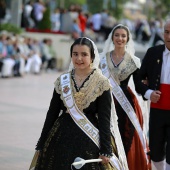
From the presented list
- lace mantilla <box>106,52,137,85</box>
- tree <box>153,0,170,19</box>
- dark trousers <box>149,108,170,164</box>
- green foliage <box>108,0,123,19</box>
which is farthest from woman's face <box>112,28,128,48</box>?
green foliage <box>108,0,123,19</box>

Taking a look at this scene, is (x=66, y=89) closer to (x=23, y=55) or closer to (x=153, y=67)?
(x=153, y=67)

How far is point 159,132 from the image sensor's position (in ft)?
19.0

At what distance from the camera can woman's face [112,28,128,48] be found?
6.84m

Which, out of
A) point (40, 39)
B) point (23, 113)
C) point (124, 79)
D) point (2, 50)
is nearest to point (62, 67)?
point (40, 39)

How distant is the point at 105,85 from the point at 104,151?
541mm

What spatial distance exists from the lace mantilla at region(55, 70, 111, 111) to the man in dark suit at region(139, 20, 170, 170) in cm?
105

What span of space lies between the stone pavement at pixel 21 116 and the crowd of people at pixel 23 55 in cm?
44

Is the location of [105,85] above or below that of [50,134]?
above

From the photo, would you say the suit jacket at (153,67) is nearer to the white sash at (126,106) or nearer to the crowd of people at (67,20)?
the white sash at (126,106)

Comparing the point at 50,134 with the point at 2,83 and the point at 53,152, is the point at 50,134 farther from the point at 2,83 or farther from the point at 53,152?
the point at 2,83

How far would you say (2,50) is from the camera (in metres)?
18.0

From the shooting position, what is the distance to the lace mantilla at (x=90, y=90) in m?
4.73

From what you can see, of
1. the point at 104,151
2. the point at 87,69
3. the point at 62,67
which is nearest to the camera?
the point at 104,151

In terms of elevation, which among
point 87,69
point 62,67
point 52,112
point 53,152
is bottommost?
point 62,67
